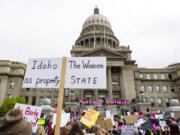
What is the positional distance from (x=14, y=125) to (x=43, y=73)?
2806 millimetres

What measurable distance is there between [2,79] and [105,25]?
51032 millimetres

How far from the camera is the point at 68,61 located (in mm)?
4934

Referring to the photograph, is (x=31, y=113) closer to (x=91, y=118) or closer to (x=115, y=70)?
(x=91, y=118)

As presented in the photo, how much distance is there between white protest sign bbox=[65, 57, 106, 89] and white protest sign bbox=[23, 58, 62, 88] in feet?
1.25

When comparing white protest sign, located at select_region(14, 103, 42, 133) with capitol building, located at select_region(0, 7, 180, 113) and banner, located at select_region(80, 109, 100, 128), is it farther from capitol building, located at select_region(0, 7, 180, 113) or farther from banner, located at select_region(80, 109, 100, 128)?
capitol building, located at select_region(0, 7, 180, 113)

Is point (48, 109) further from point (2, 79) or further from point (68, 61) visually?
point (2, 79)

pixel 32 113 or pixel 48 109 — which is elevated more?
pixel 32 113

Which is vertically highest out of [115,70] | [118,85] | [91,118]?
[115,70]

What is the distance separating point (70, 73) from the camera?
4.78 meters

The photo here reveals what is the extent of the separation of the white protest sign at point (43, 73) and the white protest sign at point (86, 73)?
0.38 meters

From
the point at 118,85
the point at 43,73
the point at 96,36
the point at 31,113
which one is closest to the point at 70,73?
the point at 43,73

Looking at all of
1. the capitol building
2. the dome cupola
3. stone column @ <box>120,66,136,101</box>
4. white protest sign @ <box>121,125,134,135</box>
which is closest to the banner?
white protest sign @ <box>121,125,134,135</box>

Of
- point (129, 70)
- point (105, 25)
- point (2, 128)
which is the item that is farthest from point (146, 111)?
point (105, 25)

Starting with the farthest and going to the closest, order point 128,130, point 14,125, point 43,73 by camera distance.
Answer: point 128,130 < point 43,73 < point 14,125
